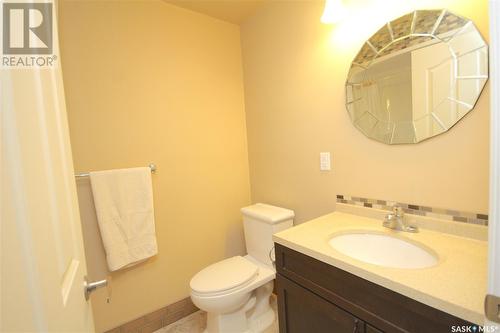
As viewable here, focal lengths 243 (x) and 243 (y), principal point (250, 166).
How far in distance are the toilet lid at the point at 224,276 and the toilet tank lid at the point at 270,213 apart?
Answer: 34 centimetres

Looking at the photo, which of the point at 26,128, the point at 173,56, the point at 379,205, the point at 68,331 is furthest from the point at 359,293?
the point at 173,56

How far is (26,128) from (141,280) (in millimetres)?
1637

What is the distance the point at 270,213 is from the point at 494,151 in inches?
56.2

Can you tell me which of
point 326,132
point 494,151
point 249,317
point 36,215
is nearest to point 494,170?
point 494,151

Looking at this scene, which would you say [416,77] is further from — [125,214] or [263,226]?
[125,214]

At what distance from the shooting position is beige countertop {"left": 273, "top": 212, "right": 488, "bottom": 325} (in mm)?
688

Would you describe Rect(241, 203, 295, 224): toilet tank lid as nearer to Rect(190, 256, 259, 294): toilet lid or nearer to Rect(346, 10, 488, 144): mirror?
Rect(190, 256, 259, 294): toilet lid

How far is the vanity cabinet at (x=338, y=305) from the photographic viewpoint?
755 mm

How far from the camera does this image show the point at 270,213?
1804 millimetres

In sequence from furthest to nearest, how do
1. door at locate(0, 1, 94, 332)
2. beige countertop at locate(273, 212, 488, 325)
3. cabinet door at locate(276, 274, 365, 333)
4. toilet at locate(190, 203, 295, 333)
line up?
toilet at locate(190, 203, 295, 333)
cabinet door at locate(276, 274, 365, 333)
beige countertop at locate(273, 212, 488, 325)
door at locate(0, 1, 94, 332)

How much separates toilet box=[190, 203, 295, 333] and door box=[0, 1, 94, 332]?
2.88 ft

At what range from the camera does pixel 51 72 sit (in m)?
0.66

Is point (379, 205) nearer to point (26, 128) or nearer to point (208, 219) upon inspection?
point (208, 219)

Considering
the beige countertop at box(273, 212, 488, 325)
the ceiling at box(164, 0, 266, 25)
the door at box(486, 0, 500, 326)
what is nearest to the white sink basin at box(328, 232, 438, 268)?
the beige countertop at box(273, 212, 488, 325)
